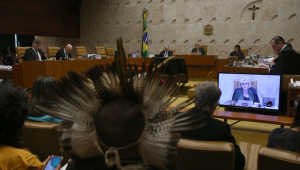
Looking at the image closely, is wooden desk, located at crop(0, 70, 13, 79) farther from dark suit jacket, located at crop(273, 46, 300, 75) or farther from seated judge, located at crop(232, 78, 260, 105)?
dark suit jacket, located at crop(273, 46, 300, 75)

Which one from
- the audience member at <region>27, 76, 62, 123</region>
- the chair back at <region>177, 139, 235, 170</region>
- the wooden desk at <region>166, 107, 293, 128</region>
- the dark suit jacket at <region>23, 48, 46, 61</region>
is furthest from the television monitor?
the dark suit jacket at <region>23, 48, 46, 61</region>

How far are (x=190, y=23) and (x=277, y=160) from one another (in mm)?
10890

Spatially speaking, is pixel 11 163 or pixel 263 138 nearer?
pixel 11 163

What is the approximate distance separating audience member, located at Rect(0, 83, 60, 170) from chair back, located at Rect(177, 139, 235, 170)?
29.4 inches

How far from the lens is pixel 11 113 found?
4.03 feet

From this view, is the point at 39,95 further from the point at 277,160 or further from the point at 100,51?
the point at 100,51

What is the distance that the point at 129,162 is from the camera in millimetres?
647

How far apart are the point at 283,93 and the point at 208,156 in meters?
3.04

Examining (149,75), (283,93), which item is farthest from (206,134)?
(283,93)

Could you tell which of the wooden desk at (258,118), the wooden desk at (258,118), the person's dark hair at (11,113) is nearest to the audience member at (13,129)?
the person's dark hair at (11,113)

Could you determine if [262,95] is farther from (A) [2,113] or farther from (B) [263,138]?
(A) [2,113]

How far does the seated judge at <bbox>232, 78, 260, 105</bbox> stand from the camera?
343cm

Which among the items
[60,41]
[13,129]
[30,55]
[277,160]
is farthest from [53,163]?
[60,41]

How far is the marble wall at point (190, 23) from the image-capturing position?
1031cm
